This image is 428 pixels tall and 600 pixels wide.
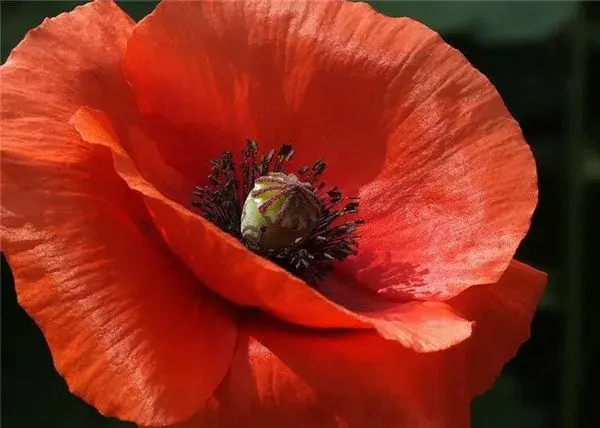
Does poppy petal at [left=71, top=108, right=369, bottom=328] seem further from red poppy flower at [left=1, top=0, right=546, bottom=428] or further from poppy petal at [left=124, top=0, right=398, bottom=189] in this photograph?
poppy petal at [left=124, top=0, right=398, bottom=189]

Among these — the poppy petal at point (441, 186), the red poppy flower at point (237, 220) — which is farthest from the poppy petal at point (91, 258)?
the poppy petal at point (441, 186)

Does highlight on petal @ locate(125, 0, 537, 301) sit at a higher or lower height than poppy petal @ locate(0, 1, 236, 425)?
higher

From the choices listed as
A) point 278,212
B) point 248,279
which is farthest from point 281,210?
point 248,279

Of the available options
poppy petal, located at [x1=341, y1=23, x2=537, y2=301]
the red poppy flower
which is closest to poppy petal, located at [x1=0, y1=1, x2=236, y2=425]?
the red poppy flower

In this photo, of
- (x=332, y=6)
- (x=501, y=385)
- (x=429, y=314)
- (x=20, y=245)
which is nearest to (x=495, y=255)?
(x=429, y=314)

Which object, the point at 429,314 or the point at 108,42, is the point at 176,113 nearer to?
the point at 108,42

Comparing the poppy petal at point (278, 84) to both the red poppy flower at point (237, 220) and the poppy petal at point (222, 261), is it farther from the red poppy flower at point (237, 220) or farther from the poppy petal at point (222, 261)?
the poppy petal at point (222, 261)
